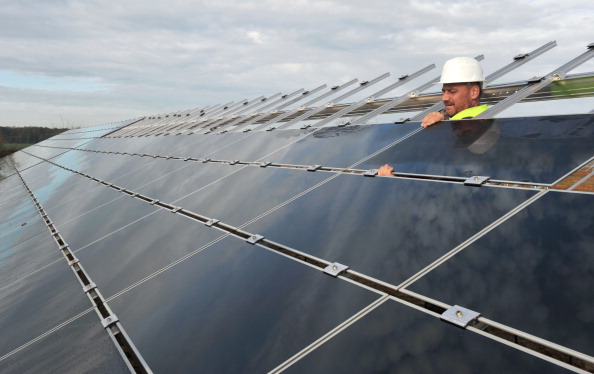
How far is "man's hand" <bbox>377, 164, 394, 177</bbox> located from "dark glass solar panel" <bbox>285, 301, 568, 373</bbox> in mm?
2306

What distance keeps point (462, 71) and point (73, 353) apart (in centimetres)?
613

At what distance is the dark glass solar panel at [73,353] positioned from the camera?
11.5 feet

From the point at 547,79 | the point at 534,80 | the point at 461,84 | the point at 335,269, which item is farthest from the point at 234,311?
the point at 534,80

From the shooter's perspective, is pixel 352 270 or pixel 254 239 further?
pixel 254 239

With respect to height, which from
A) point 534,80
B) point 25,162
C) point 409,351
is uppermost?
point 534,80

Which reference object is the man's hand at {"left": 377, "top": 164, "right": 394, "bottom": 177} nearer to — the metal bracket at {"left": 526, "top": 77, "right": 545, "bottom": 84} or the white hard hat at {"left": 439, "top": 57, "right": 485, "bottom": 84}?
the white hard hat at {"left": 439, "top": 57, "right": 485, "bottom": 84}

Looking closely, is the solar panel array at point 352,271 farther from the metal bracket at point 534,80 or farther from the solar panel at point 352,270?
the metal bracket at point 534,80

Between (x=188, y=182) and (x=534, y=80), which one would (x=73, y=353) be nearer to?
(x=188, y=182)

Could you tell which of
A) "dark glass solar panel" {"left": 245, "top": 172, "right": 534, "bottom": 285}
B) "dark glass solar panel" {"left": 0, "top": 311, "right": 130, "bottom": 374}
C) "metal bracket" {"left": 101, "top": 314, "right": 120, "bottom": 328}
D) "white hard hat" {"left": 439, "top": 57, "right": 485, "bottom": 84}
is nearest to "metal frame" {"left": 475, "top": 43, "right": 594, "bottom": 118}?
"white hard hat" {"left": 439, "top": 57, "right": 485, "bottom": 84}

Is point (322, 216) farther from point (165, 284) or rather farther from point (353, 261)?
point (165, 284)

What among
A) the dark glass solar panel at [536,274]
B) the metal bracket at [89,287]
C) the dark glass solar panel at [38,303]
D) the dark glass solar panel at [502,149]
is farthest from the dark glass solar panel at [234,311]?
the dark glass solar panel at [502,149]

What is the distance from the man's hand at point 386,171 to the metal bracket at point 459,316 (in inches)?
98.0

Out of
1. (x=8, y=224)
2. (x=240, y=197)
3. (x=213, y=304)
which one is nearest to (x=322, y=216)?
(x=213, y=304)

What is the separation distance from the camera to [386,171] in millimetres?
4887
